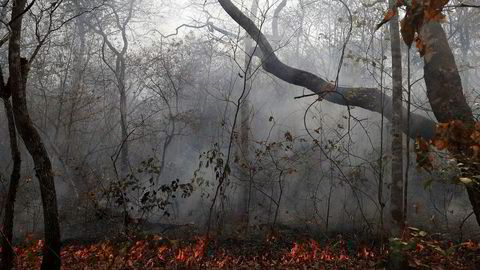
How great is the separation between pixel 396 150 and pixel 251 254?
15.4ft

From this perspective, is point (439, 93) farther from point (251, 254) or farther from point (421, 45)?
point (251, 254)

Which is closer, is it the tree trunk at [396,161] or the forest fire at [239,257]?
the tree trunk at [396,161]

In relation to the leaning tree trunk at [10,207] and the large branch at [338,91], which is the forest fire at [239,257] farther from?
the large branch at [338,91]

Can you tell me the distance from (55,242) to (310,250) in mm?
5364

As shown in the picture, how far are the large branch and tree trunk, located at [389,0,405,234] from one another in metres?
0.65

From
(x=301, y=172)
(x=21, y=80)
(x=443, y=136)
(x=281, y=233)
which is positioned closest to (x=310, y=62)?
(x=301, y=172)

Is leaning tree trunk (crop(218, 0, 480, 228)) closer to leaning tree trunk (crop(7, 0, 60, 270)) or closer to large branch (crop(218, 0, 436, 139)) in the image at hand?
large branch (crop(218, 0, 436, 139))

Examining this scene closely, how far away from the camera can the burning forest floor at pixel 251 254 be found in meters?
6.19

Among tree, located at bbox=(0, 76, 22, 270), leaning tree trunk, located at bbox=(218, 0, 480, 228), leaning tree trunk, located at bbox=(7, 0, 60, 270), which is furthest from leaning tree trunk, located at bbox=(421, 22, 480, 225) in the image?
tree, located at bbox=(0, 76, 22, 270)

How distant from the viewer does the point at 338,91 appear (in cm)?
745

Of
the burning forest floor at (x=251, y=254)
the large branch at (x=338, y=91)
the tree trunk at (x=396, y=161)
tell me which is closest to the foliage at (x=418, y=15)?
the burning forest floor at (x=251, y=254)

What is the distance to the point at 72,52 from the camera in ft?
59.2

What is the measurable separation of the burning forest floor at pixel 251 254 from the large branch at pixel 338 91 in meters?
1.79

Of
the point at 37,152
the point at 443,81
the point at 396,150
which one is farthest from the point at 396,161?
the point at 37,152
